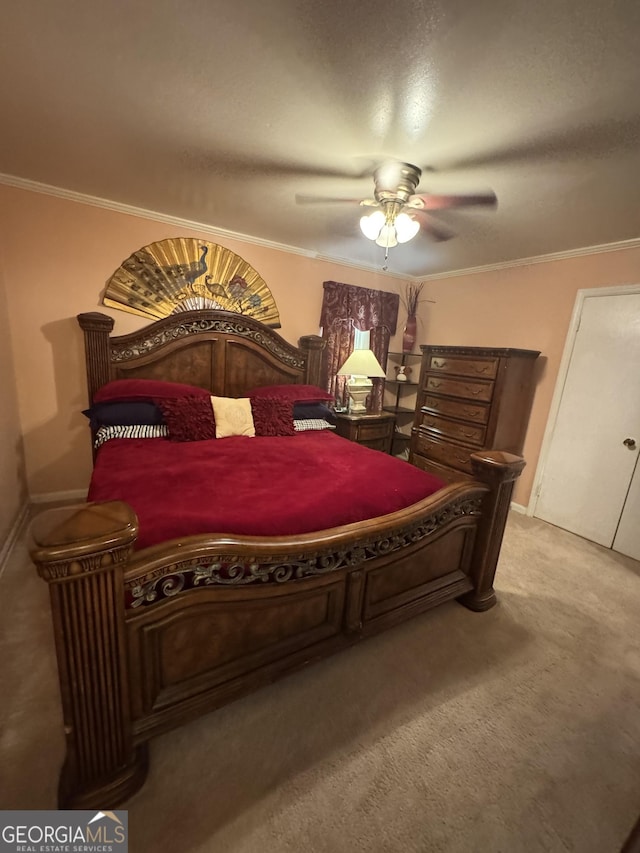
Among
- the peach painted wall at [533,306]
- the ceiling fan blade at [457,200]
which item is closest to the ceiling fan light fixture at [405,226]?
the ceiling fan blade at [457,200]

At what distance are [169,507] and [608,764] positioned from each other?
6.25 feet

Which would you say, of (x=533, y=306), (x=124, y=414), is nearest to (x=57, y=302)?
(x=124, y=414)

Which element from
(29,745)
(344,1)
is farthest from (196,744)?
(344,1)

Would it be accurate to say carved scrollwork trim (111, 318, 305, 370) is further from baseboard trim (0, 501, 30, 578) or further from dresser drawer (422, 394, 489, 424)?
dresser drawer (422, 394, 489, 424)

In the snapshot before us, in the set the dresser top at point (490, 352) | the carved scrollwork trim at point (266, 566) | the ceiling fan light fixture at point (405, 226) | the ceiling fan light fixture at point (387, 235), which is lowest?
the carved scrollwork trim at point (266, 566)

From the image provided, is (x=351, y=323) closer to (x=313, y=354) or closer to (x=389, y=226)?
(x=313, y=354)

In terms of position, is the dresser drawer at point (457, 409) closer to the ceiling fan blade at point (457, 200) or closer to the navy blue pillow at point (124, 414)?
the ceiling fan blade at point (457, 200)

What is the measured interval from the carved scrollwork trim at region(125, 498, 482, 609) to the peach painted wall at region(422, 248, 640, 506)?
79.3 inches

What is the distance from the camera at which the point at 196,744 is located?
4.19 ft

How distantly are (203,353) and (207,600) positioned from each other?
2.30 metres

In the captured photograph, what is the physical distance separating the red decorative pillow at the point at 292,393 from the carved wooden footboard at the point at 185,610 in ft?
5.38

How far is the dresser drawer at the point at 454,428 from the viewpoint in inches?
127

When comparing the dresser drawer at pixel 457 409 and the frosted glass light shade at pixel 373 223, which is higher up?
the frosted glass light shade at pixel 373 223

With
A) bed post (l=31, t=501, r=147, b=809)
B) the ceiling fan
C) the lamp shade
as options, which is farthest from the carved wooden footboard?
the lamp shade
